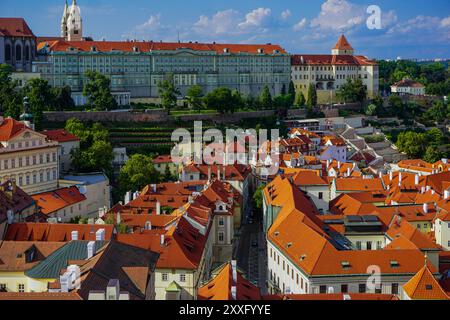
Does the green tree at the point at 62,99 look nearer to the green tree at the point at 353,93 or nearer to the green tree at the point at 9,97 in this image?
the green tree at the point at 9,97

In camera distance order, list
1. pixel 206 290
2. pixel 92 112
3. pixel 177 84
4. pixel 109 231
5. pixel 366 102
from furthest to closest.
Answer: pixel 366 102 → pixel 177 84 → pixel 92 112 → pixel 109 231 → pixel 206 290

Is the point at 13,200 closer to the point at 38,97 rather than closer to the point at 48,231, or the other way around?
the point at 48,231

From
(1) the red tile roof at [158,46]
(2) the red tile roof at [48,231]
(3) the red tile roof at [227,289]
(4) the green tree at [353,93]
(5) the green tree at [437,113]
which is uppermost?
(1) the red tile roof at [158,46]

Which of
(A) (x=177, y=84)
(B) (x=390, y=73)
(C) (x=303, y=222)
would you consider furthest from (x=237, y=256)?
(B) (x=390, y=73)

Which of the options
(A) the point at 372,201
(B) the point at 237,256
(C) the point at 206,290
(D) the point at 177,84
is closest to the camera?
(C) the point at 206,290

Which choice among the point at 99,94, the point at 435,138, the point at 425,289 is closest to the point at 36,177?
the point at 99,94

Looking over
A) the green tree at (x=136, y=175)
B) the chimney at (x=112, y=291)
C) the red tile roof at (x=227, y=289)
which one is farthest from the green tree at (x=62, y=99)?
the chimney at (x=112, y=291)

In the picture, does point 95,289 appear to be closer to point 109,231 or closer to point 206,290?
point 206,290
